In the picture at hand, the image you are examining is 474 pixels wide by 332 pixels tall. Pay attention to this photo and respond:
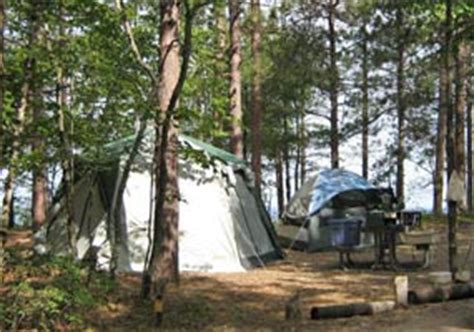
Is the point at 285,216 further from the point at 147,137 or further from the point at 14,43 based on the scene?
the point at 14,43

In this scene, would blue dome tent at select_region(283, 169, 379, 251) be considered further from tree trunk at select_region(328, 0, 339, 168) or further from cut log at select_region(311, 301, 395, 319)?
tree trunk at select_region(328, 0, 339, 168)

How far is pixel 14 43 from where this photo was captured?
7.68m

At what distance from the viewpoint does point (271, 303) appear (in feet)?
27.0

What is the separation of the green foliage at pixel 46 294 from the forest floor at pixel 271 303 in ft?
2.56

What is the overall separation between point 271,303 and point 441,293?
1972mm

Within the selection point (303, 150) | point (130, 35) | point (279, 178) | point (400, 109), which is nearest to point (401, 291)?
point (130, 35)

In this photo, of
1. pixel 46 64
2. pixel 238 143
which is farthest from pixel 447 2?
pixel 238 143

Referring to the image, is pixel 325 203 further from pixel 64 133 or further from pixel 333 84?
pixel 333 84

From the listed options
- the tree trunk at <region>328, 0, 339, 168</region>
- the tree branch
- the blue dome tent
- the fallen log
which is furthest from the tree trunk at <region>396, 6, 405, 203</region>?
the tree branch

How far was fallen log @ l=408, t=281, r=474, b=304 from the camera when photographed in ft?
25.8

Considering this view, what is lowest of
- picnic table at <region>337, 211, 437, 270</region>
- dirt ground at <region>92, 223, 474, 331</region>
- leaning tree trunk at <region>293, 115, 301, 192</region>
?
dirt ground at <region>92, 223, 474, 331</region>

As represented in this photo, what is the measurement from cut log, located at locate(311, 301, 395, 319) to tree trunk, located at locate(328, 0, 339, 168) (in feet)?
45.9

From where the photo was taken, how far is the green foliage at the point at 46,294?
514cm

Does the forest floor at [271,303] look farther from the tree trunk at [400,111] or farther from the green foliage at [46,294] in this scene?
the tree trunk at [400,111]
